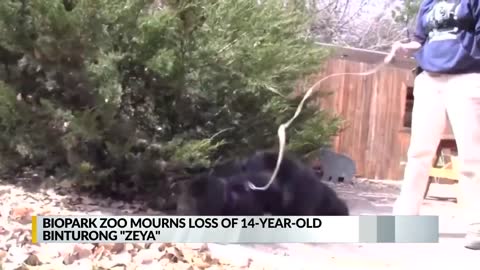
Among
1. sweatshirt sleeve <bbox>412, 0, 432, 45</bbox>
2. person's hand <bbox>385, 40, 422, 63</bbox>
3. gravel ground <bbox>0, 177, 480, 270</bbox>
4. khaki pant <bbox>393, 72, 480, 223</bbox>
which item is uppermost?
sweatshirt sleeve <bbox>412, 0, 432, 45</bbox>

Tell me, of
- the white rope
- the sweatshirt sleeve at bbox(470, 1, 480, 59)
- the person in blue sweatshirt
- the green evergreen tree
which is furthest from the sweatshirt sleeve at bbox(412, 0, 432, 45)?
the green evergreen tree

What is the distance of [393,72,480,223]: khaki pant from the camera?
3926 millimetres

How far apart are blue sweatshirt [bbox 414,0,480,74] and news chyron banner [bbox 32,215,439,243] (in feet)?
3.10

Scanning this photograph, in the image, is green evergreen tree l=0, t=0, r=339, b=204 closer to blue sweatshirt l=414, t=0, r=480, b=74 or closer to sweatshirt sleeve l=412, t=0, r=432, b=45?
sweatshirt sleeve l=412, t=0, r=432, b=45

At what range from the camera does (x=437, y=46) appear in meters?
4.01

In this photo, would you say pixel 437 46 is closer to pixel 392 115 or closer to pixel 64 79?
pixel 392 115

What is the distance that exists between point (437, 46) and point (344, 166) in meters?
1.90

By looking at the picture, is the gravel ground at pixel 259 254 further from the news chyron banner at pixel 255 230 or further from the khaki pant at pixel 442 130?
the khaki pant at pixel 442 130

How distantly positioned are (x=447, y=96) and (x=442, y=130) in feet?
0.65

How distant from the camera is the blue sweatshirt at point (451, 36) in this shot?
12.8 ft

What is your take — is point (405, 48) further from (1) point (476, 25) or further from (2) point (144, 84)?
(2) point (144, 84)

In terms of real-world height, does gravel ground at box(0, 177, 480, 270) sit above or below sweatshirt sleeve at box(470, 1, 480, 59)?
below

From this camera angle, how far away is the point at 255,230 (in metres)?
4.30

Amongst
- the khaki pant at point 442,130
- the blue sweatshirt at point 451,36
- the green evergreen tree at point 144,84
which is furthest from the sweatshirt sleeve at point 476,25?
the green evergreen tree at point 144,84
